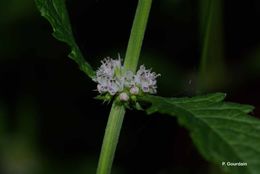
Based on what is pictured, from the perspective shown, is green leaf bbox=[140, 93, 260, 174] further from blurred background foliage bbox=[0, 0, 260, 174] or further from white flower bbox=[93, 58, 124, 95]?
blurred background foliage bbox=[0, 0, 260, 174]

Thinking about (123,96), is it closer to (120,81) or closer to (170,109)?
(120,81)

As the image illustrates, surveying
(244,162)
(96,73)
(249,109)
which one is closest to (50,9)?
(96,73)

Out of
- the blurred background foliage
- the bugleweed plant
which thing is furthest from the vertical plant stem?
the blurred background foliage

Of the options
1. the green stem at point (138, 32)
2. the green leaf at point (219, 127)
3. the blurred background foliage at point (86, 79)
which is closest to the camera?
the green leaf at point (219, 127)

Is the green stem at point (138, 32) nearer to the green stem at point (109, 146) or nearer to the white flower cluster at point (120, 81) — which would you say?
the white flower cluster at point (120, 81)

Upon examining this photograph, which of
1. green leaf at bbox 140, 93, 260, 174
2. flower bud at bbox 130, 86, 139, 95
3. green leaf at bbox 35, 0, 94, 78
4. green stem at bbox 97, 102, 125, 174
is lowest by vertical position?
green stem at bbox 97, 102, 125, 174

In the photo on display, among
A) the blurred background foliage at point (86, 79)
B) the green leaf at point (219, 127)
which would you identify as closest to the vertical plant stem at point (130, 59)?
the green leaf at point (219, 127)

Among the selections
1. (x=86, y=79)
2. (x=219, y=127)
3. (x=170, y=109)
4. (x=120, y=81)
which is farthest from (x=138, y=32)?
(x=86, y=79)
